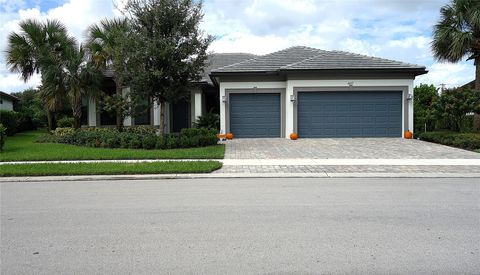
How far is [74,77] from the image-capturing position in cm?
1942

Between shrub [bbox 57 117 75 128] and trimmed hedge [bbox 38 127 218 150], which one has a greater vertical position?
shrub [bbox 57 117 75 128]

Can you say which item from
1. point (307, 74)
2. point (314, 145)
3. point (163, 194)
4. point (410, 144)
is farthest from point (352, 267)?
point (307, 74)

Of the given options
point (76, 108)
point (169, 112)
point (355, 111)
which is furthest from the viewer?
point (169, 112)

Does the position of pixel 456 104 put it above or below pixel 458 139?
above

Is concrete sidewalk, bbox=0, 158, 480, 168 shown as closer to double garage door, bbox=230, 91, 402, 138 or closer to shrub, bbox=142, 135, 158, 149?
shrub, bbox=142, 135, 158, 149

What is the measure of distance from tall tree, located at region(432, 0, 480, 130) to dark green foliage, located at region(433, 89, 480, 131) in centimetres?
140

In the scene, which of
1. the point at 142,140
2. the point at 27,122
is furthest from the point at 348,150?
the point at 27,122

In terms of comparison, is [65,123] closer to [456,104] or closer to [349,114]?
[349,114]

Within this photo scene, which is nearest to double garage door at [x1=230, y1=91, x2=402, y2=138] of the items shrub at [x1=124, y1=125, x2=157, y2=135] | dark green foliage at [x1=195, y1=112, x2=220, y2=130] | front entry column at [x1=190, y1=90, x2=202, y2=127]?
dark green foliage at [x1=195, y1=112, x2=220, y2=130]

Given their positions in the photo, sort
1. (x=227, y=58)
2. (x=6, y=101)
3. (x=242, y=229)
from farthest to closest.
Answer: (x=6, y=101) < (x=227, y=58) < (x=242, y=229)

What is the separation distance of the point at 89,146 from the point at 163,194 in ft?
33.2

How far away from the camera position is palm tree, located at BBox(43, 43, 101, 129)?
19.3m

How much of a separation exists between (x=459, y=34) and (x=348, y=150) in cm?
914

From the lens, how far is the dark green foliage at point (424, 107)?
19906 millimetres
